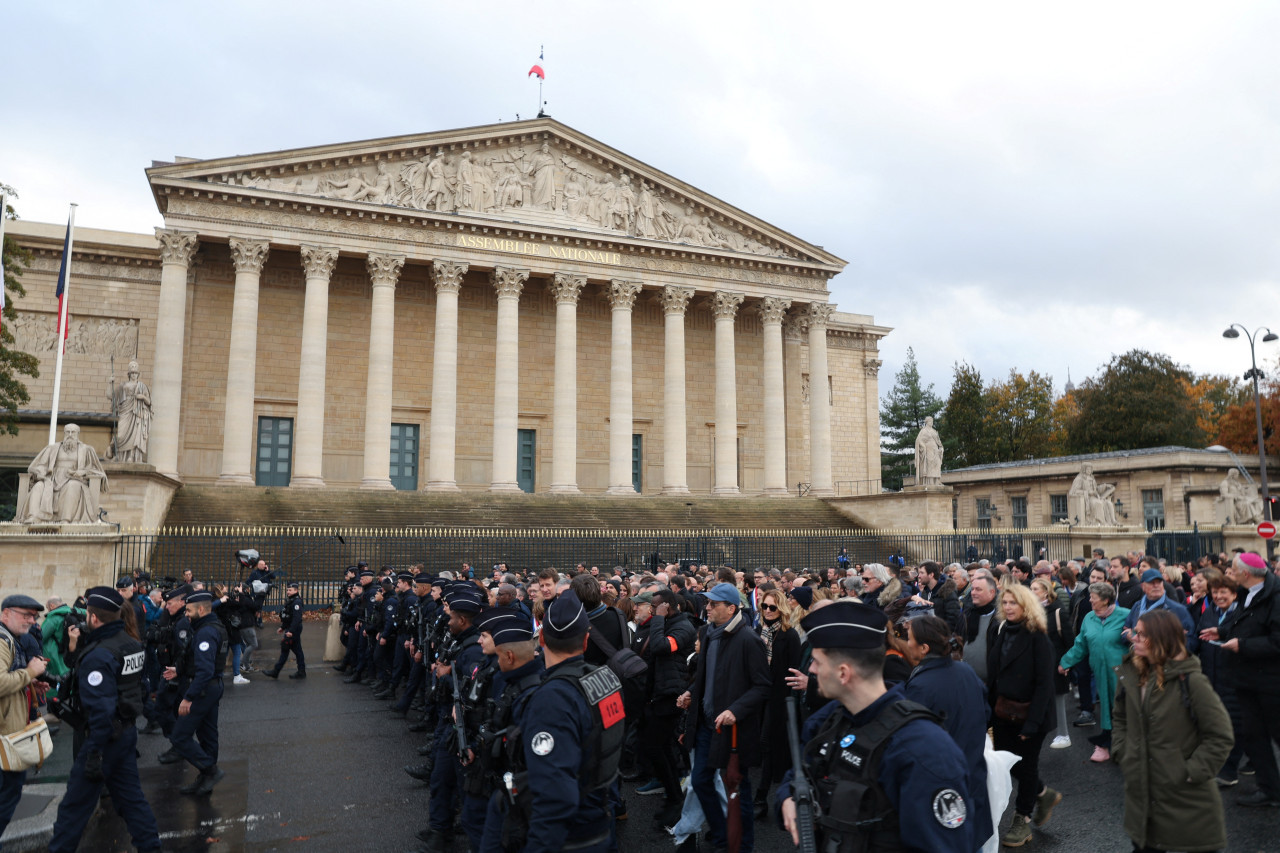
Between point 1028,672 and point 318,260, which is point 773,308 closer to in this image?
point 318,260

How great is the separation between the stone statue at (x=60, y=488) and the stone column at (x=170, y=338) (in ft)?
45.4

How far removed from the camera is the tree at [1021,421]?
58.3 meters

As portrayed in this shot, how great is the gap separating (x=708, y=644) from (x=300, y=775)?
4.72m

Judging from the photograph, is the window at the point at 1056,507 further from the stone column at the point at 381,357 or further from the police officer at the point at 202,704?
the police officer at the point at 202,704

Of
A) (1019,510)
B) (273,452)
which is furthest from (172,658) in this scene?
(1019,510)

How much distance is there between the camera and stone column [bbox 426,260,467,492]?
30953 mm

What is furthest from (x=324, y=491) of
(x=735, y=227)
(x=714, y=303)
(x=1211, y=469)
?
(x=1211, y=469)

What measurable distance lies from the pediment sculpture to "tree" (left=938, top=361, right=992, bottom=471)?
27.7 metres

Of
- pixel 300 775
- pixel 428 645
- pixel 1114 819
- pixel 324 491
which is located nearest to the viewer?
pixel 1114 819

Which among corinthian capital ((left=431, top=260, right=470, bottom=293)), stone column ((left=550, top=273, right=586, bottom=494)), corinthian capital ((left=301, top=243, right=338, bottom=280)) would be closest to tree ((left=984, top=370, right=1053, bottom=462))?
stone column ((left=550, top=273, right=586, bottom=494))

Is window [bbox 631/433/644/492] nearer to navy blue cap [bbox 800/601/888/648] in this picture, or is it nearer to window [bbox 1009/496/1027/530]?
window [bbox 1009/496/1027/530]

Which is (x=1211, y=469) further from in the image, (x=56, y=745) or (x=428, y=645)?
(x=56, y=745)

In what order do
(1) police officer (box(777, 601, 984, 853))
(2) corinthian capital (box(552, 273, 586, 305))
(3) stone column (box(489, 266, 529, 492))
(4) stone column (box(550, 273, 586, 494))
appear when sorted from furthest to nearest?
(2) corinthian capital (box(552, 273, 586, 305))
(4) stone column (box(550, 273, 586, 494))
(3) stone column (box(489, 266, 529, 492))
(1) police officer (box(777, 601, 984, 853))

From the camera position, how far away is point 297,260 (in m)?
33.1
